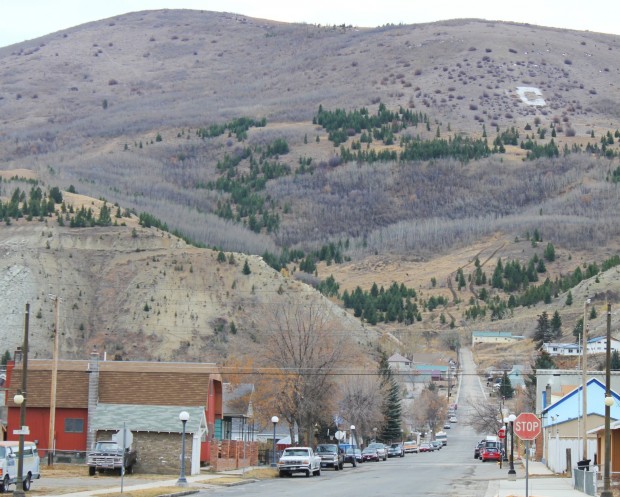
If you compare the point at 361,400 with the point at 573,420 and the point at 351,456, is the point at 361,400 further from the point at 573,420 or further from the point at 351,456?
the point at 573,420

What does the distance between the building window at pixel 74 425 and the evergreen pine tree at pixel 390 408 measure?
50.8 meters

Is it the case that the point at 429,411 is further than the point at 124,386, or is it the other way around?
the point at 429,411

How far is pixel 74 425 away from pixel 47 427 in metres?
1.41

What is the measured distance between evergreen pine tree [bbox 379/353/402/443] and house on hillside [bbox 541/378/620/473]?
35.8 metres

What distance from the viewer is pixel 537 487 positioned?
58531 millimetres

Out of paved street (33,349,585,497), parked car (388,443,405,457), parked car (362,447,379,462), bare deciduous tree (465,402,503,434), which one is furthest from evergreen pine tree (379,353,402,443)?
paved street (33,349,585,497)

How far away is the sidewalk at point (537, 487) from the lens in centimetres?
5241

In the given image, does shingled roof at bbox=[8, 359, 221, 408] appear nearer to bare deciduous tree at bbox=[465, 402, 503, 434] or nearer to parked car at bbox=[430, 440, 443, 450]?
parked car at bbox=[430, 440, 443, 450]

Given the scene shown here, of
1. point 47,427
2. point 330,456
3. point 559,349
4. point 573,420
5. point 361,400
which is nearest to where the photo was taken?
point 47,427

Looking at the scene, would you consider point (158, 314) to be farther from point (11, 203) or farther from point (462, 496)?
point (462, 496)

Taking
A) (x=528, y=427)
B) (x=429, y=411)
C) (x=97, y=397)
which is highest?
(x=528, y=427)

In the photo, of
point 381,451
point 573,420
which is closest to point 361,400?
point 381,451

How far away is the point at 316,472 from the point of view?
69.9m

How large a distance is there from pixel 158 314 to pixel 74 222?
960 inches
